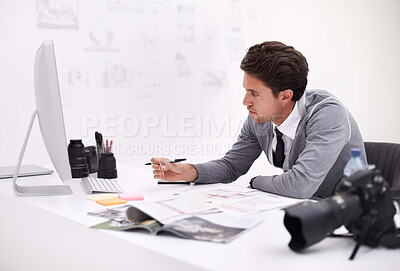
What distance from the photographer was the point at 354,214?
3.44 ft

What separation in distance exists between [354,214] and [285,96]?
1.06m

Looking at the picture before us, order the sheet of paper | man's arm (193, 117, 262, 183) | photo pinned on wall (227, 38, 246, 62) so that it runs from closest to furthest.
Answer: the sheet of paper
man's arm (193, 117, 262, 183)
photo pinned on wall (227, 38, 246, 62)

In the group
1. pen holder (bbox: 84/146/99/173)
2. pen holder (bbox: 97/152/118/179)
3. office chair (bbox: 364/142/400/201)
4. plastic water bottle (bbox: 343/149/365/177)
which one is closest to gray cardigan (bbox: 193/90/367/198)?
office chair (bbox: 364/142/400/201)

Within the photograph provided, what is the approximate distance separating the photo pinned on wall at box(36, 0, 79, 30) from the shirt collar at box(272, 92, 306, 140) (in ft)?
5.81

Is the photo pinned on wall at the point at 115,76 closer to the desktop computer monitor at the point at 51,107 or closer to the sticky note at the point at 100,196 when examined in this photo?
the desktop computer monitor at the point at 51,107

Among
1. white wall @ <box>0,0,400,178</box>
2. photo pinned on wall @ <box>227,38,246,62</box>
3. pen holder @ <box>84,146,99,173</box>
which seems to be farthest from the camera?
photo pinned on wall @ <box>227,38,246,62</box>

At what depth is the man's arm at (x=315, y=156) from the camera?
1.79 metres

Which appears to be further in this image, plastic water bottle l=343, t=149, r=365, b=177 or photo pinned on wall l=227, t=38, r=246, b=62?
photo pinned on wall l=227, t=38, r=246, b=62

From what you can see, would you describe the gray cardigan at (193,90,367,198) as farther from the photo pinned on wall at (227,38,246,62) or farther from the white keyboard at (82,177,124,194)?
the photo pinned on wall at (227,38,246,62)

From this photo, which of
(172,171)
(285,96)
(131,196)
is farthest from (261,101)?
(131,196)

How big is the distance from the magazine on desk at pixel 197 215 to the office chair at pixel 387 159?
2.76ft

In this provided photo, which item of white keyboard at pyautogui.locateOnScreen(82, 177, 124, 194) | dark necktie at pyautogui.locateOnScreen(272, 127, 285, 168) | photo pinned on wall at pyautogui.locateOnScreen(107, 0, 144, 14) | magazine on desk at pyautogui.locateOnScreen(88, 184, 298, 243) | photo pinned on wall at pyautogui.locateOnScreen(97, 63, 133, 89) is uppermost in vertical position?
photo pinned on wall at pyautogui.locateOnScreen(107, 0, 144, 14)

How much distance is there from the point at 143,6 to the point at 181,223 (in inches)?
98.7

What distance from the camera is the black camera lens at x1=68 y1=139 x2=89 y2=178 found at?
6.94 ft
